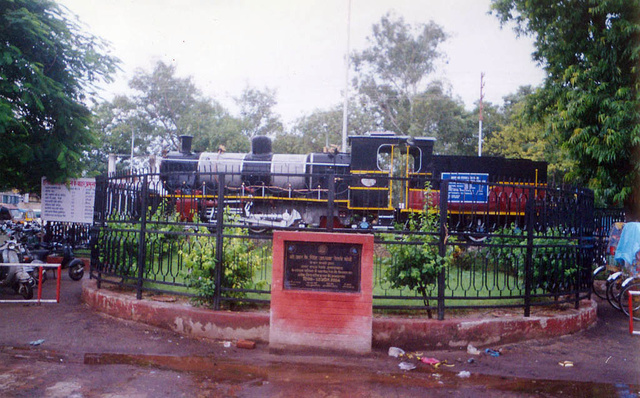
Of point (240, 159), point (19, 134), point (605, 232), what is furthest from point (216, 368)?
point (240, 159)

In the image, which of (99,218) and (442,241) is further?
(99,218)

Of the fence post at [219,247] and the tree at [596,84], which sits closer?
the fence post at [219,247]

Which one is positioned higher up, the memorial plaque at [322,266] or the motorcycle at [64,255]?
the memorial plaque at [322,266]

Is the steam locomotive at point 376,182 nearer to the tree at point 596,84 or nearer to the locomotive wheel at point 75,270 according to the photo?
the tree at point 596,84

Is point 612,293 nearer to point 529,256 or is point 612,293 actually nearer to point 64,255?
point 529,256

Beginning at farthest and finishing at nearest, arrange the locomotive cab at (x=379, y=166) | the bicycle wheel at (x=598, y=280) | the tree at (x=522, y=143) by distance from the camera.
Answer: the tree at (x=522, y=143)
the locomotive cab at (x=379, y=166)
the bicycle wheel at (x=598, y=280)

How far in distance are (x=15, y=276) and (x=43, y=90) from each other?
4264 mm

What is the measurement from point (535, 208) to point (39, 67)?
1027cm

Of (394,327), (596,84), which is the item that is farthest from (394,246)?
(596,84)

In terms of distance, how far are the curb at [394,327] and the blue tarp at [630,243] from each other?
2650 mm

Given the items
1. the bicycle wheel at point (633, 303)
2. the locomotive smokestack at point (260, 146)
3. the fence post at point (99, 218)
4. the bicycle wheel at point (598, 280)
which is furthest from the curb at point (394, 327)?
the locomotive smokestack at point (260, 146)

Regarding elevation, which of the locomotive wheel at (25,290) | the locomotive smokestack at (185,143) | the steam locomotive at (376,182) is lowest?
the locomotive wheel at (25,290)

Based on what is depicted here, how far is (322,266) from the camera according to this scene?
→ 575 centimetres

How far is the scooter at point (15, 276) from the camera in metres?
7.93
